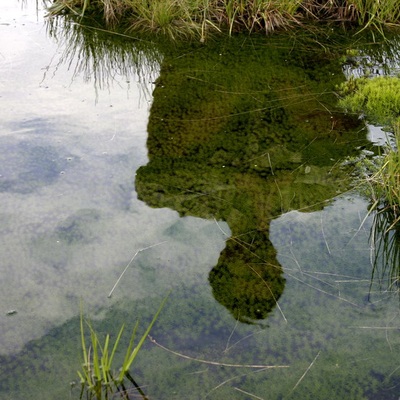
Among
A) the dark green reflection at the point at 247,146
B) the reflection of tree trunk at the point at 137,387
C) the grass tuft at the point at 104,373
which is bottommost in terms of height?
the reflection of tree trunk at the point at 137,387

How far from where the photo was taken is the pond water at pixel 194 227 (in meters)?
2.27

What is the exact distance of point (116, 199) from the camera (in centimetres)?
318

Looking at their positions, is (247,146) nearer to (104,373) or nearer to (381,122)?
(381,122)

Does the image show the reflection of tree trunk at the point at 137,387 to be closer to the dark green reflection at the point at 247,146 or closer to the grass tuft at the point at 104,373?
the grass tuft at the point at 104,373

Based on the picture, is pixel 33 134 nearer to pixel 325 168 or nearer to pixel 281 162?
pixel 281 162

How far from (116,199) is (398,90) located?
210 cm

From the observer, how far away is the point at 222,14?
5.30m

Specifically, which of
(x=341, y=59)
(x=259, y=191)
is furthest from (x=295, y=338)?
(x=341, y=59)

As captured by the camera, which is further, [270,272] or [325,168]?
[325,168]

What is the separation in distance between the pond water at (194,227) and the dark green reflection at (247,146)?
0.04ft

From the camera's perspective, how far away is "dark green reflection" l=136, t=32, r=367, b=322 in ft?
9.25

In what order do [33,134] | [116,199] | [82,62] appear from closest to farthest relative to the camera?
[116,199] → [33,134] → [82,62]

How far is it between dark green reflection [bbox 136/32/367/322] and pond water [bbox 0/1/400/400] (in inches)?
0.5

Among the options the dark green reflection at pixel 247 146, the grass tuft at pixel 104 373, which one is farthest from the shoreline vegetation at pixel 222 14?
the grass tuft at pixel 104 373
